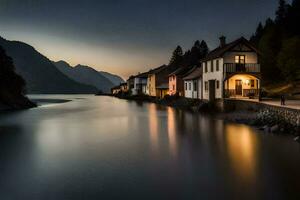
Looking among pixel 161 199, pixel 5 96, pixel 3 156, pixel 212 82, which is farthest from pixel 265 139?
pixel 5 96

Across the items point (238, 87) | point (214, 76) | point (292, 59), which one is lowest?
point (238, 87)

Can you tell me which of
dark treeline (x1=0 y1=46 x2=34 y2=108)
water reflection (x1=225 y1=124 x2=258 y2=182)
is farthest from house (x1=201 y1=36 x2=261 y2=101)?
dark treeline (x1=0 y1=46 x2=34 y2=108)

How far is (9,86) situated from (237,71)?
1780 inches

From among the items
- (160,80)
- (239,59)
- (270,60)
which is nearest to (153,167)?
(239,59)

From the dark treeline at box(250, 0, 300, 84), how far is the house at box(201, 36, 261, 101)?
4.07 m

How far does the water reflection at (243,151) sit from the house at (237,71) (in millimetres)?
17348

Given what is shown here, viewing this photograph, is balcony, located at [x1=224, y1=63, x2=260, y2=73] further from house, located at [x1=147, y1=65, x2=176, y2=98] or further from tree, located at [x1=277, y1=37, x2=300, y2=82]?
house, located at [x1=147, y1=65, x2=176, y2=98]

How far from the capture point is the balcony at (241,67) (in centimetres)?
4328

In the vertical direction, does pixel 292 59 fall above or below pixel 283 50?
below

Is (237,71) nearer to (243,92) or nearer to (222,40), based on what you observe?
(243,92)

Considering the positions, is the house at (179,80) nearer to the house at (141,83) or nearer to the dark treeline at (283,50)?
the dark treeline at (283,50)

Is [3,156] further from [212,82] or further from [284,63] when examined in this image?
[284,63]

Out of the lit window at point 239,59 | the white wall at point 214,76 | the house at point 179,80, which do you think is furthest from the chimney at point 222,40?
the house at point 179,80

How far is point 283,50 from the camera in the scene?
59.0 meters
